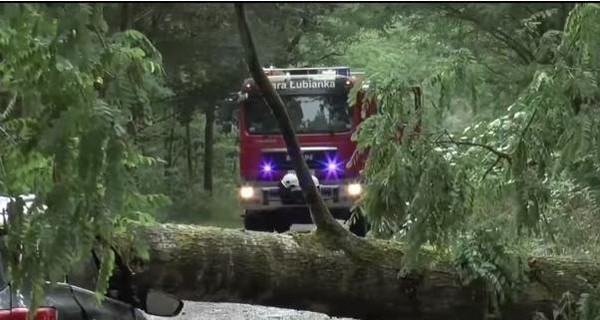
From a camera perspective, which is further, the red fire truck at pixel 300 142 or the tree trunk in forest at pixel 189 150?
the tree trunk in forest at pixel 189 150

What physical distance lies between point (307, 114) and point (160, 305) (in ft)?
37.0

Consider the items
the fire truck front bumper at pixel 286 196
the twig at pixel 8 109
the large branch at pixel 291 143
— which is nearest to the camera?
the twig at pixel 8 109

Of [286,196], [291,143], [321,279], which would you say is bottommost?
[321,279]

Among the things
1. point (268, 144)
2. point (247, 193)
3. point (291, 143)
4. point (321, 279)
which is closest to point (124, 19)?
point (291, 143)

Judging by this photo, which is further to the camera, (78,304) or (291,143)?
(291,143)

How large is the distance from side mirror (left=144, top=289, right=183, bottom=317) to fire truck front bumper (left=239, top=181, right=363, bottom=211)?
404 inches

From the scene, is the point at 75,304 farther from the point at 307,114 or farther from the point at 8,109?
the point at 307,114

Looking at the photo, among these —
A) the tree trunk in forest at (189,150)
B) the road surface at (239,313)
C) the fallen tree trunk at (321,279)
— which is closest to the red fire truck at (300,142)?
the road surface at (239,313)

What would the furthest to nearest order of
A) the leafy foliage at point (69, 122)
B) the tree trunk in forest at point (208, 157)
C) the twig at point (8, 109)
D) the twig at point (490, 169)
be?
1. the tree trunk in forest at point (208, 157)
2. the twig at point (490, 169)
3. the twig at point (8, 109)
4. the leafy foliage at point (69, 122)

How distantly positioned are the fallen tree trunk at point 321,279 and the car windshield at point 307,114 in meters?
9.83

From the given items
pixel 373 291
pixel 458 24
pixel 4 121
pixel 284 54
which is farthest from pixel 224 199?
pixel 4 121

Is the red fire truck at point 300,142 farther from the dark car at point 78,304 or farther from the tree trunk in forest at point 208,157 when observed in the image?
the tree trunk in forest at point 208,157

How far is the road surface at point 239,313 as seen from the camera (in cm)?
1083

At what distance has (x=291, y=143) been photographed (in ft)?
22.3
